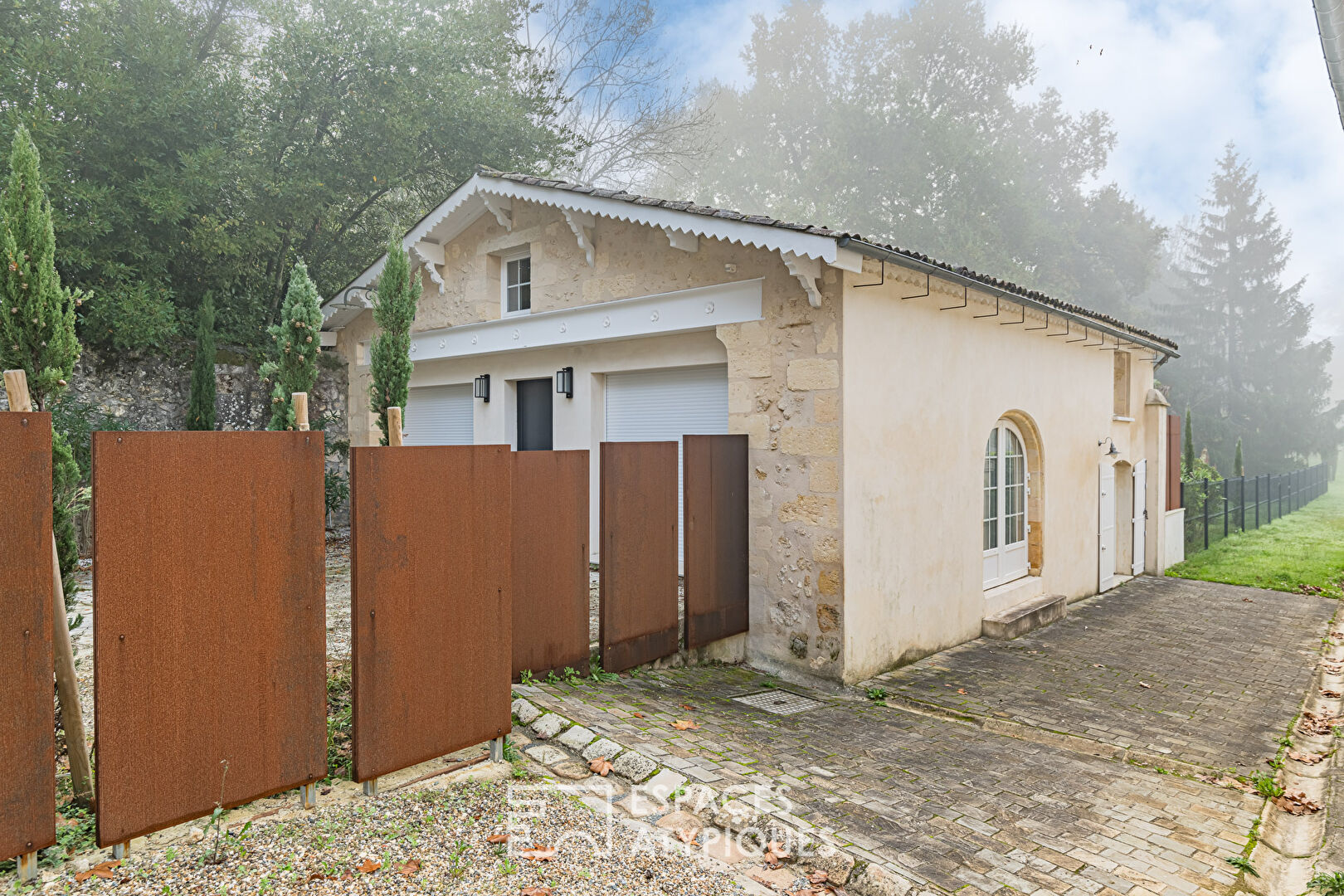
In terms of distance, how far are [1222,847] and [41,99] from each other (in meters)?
14.7

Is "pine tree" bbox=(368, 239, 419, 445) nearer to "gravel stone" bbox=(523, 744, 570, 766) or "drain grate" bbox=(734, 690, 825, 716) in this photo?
"drain grate" bbox=(734, 690, 825, 716)

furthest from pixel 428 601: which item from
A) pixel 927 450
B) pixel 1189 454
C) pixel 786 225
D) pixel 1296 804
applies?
pixel 1189 454

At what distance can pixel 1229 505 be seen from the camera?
697 inches

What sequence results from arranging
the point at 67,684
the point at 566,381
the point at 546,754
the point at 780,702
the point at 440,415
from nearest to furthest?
the point at 67,684 → the point at 546,754 → the point at 780,702 → the point at 566,381 → the point at 440,415

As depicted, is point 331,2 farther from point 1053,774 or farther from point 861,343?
point 1053,774

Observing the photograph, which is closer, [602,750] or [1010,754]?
[602,750]

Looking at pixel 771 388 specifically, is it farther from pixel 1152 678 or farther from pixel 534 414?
pixel 1152 678

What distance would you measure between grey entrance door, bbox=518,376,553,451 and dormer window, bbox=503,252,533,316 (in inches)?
37.7

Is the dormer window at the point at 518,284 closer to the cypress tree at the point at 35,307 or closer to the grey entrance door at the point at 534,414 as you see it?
the grey entrance door at the point at 534,414

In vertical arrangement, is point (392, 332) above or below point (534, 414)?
above

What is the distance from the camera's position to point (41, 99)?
10.3m

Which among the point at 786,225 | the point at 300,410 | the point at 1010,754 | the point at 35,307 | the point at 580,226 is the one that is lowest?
the point at 1010,754

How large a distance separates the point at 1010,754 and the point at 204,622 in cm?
475

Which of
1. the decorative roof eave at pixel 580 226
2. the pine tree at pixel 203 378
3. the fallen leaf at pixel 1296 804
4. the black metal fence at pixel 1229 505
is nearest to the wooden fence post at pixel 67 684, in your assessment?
the decorative roof eave at pixel 580 226
